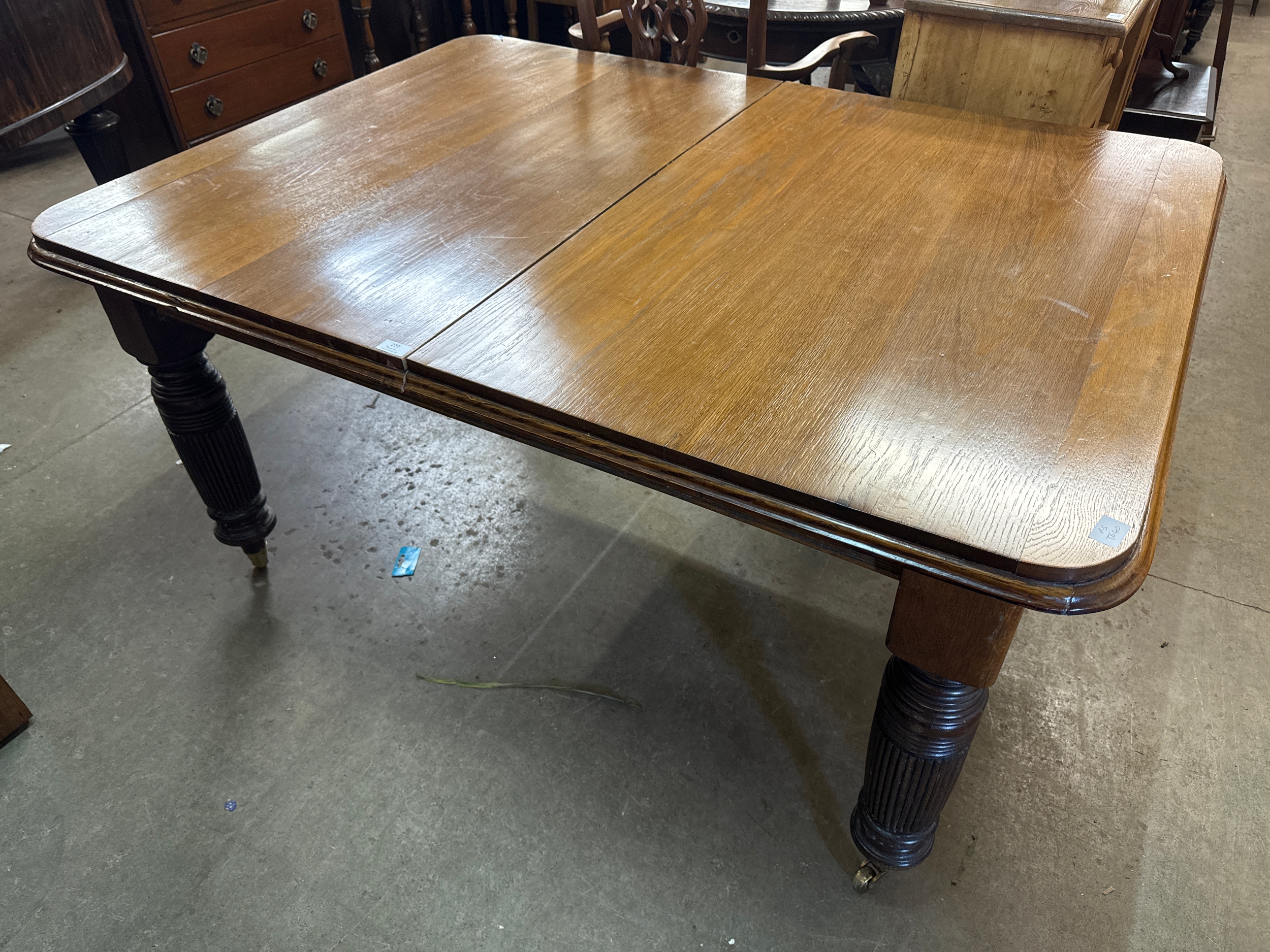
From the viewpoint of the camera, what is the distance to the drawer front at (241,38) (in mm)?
2668

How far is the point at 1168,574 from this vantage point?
1.85 m

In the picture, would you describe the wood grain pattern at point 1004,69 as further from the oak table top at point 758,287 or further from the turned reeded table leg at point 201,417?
the turned reeded table leg at point 201,417

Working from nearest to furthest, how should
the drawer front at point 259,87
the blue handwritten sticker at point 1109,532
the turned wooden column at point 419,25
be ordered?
→ the blue handwritten sticker at point 1109,532 → the drawer front at point 259,87 → the turned wooden column at point 419,25

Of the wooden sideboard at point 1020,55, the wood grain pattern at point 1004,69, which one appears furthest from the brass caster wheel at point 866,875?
the wooden sideboard at point 1020,55

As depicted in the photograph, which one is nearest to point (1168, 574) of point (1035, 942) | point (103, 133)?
point (1035, 942)

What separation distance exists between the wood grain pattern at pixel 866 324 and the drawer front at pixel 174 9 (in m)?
2.03

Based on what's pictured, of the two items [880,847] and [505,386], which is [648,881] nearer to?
[880,847]

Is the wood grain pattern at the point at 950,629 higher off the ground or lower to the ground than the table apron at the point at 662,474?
lower

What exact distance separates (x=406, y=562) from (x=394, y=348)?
945 millimetres

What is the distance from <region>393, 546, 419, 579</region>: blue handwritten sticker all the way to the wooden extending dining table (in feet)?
1.03

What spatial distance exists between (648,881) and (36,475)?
5.92 ft

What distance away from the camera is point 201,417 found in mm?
1567

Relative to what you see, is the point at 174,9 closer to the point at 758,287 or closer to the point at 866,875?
the point at 758,287

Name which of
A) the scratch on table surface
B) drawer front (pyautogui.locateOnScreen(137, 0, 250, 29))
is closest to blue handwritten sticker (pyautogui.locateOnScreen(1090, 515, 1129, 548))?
the scratch on table surface
